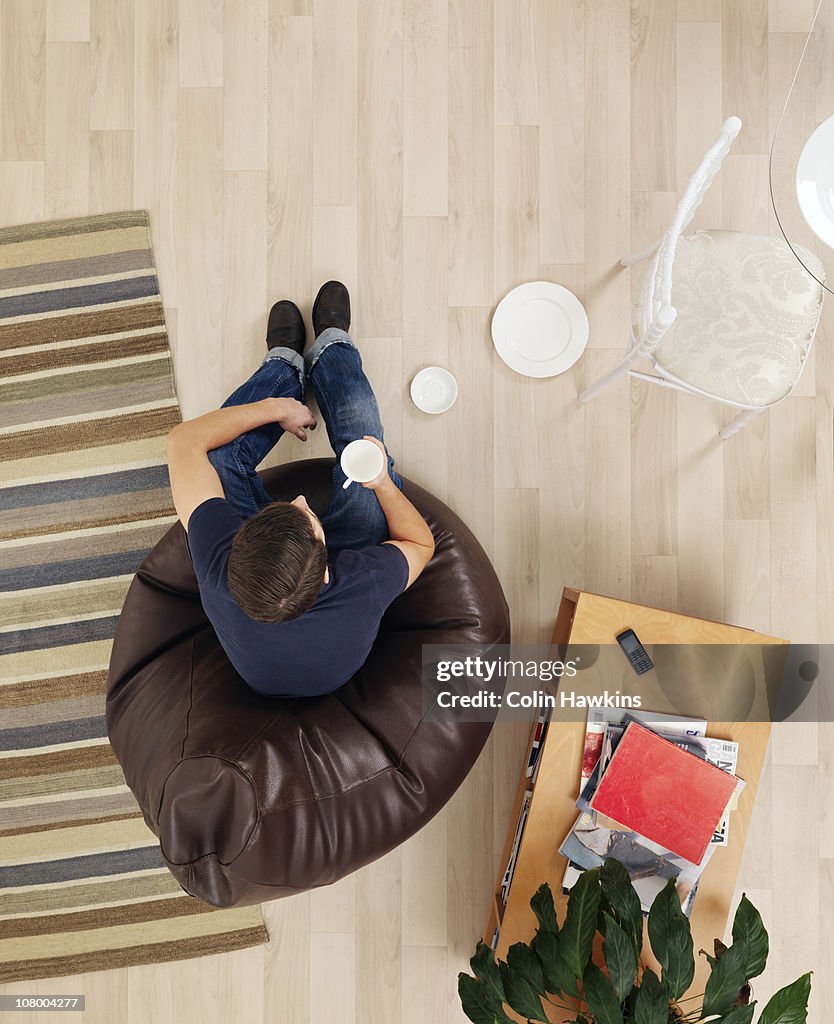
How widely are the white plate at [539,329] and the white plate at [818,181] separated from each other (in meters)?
0.67

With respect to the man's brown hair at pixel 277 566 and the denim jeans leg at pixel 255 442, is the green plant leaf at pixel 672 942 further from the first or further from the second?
the denim jeans leg at pixel 255 442

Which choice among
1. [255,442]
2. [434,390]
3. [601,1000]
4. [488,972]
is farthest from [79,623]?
[601,1000]

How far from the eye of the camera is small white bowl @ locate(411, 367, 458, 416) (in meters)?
2.15

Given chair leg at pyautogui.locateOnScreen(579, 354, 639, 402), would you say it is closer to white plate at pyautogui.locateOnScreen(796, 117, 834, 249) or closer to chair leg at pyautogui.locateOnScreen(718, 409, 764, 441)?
chair leg at pyautogui.locateOnScreen(718, 409, 764, 441)

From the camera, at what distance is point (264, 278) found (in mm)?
2219

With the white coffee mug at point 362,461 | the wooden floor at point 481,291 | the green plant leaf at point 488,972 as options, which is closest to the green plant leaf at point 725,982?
the green plant leaf at point 488,972

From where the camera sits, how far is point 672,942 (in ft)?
4.74

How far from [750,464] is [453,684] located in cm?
114

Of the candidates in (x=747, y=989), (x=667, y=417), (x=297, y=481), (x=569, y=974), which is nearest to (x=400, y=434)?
(x=297, y=481)

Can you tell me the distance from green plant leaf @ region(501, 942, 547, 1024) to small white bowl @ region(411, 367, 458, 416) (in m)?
1.34

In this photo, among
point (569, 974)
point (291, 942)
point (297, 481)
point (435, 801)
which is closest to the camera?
point (569, 974)

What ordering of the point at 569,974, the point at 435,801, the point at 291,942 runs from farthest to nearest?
the point at 291,942, the point at 435,801, the point at 569,974

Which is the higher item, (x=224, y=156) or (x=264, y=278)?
(x=224, y=156)

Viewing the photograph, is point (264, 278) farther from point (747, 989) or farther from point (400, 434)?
point (747, 989)
